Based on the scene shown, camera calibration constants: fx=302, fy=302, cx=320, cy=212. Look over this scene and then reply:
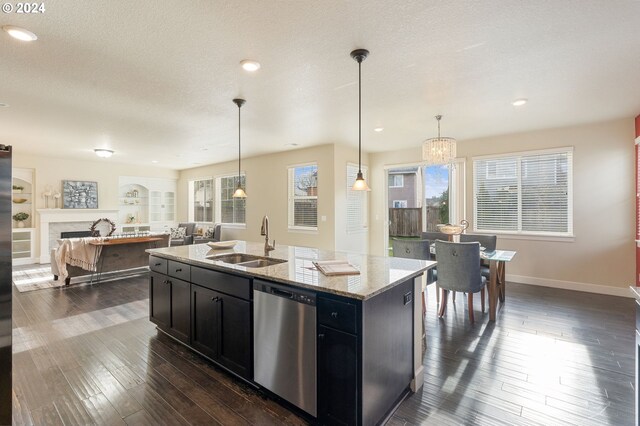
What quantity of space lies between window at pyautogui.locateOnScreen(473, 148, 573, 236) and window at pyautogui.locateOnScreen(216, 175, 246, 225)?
5.68m

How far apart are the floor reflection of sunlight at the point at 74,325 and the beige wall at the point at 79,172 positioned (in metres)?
5.14

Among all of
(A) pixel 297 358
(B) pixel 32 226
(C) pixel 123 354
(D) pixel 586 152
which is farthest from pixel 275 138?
(B) pixel 32 226

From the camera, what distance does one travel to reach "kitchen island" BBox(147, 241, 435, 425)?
1691 millimetres

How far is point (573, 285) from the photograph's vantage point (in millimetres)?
4898

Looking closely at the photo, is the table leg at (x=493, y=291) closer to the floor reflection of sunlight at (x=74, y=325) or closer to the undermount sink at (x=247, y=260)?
the undermount sink at (x=247, y=260)

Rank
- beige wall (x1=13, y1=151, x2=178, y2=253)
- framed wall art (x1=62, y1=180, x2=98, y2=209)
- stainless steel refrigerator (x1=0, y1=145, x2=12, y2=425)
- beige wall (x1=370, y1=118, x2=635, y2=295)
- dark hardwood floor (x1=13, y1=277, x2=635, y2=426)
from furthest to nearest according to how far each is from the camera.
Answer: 1. framed wall art (x1=62, y1=180, x2=98, y2=209)
2. beige wall (x1=13, y1=151, x2=178, y2=253)
3. beige wall (x1=370, y1=118, x2=635, y2=295)
4. dark hardwood floor (x1=13, y1=277, x2=635, y2=426)
5. stainless steel refrigerator (x1=0, y1=145, x2=12, y2=425)

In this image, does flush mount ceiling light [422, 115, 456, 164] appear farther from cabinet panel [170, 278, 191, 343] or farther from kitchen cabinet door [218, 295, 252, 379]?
cabinet panel [170, 278, 191, 343]

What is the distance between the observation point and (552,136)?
5.09m

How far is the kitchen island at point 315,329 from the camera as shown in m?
1.69

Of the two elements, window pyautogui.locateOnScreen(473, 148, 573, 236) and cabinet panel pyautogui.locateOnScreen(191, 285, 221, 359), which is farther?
window pyautogui.locateOnScreen(473, 148, 573, 236)

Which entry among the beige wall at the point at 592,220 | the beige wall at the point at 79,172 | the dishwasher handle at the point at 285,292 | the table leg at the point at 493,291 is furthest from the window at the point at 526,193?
the beige wall at the point at 79,172

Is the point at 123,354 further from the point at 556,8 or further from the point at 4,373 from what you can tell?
the point at 556,8

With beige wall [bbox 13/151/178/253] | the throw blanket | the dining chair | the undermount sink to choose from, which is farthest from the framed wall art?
the dining chair

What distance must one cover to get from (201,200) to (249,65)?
298 inches
